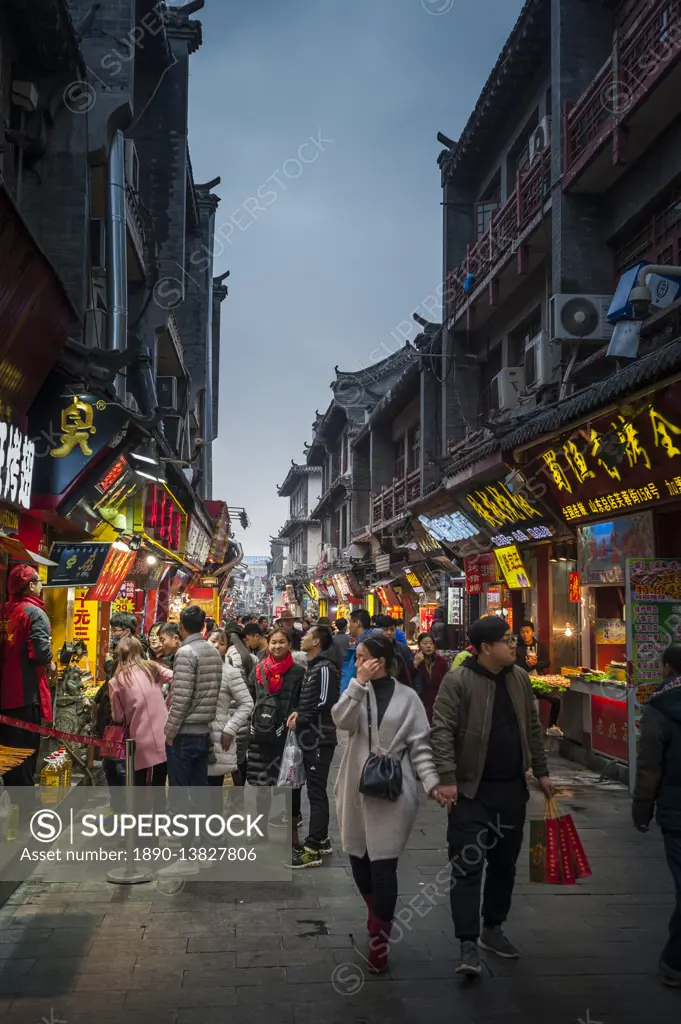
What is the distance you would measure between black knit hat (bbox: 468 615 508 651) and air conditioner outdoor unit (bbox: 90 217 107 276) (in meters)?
10.6

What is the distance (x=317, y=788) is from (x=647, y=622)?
4384 mm

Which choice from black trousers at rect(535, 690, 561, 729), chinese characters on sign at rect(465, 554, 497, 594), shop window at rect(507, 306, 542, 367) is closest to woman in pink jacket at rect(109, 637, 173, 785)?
black trousers at rect(535, 690, 561, 729)

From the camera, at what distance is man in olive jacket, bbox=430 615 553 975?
4613 mm

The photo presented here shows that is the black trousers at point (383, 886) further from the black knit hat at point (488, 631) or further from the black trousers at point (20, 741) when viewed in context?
the black trousers at point (20, 741)

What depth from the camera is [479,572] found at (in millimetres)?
Result: 18969

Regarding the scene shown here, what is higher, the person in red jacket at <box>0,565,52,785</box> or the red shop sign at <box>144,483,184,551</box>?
the red shop sign at <box>144,483,184,551</box>

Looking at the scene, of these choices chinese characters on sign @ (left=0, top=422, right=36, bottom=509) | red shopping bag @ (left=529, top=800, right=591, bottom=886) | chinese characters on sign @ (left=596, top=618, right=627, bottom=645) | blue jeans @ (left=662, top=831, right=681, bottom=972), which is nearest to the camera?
blue jeans @ (left=662, top=831, right=681, bottom=972)

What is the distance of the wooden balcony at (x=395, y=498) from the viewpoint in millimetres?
24719

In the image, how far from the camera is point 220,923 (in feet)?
17.6

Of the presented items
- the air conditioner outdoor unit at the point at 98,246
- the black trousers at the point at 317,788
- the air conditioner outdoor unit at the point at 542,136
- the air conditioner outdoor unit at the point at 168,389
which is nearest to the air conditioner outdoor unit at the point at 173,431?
the air conditioner outdoor unit at the point at 168,389

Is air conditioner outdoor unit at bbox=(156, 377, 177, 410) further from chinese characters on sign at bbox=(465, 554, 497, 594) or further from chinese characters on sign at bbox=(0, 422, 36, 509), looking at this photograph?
chinese characters on sign at bbox=(0, 422, 36, 509)

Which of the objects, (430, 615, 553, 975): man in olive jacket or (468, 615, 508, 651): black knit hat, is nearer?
(430, 615, 553, 975): man in olive jacket

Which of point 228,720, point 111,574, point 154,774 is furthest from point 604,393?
point 111,574

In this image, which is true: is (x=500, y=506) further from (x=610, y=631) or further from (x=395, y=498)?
(x=395, y=498)
